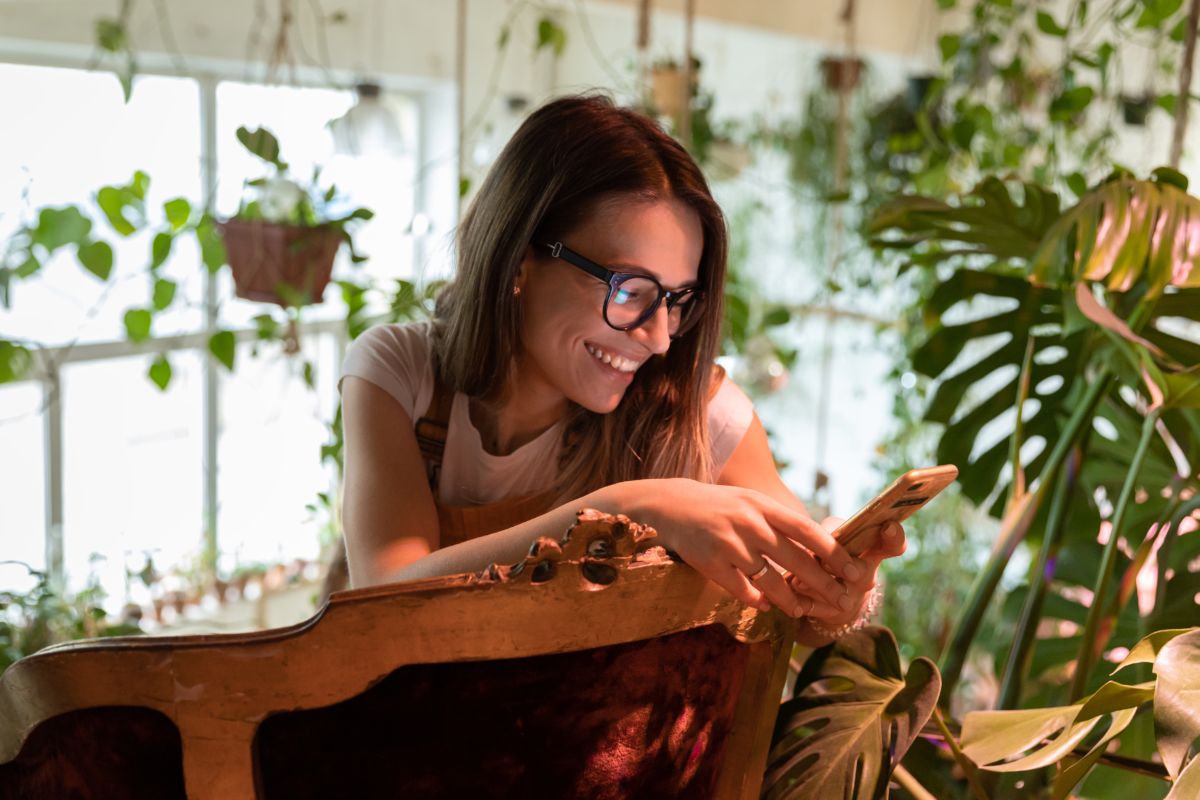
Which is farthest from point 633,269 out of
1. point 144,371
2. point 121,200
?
point 144,371

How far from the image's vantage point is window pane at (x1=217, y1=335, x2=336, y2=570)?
510 centimetres

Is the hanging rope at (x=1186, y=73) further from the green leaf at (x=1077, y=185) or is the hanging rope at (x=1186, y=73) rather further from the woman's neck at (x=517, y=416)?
the woman's neck at (x=517, y=416)

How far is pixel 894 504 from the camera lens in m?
0.76

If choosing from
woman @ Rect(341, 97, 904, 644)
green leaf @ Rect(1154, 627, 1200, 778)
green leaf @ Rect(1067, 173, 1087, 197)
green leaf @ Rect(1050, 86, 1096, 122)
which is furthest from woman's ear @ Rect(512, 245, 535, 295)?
green leaf @ Rect(1050, 86, 1096, 122)

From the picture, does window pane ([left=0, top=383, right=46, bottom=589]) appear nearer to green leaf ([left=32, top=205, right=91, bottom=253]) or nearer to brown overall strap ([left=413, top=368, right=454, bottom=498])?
green leaf ([left=32, top=205, right=91, bottom=253])


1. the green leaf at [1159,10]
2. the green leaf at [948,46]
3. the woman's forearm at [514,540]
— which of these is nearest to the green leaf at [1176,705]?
the woman's forearm at [514,540]

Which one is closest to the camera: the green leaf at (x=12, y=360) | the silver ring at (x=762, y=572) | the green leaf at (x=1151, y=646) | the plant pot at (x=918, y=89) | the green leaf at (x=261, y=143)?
the silver ring at (x=762, y=572)

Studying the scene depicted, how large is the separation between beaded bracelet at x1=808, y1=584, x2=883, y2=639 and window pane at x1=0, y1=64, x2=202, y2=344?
3297mm

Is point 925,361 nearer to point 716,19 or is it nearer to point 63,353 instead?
point 63,353

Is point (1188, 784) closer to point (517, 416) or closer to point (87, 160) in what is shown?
point (517, 416)

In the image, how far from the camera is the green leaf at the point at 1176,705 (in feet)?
2.57

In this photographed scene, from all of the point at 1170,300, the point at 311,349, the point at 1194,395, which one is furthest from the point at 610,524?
the point at 311,349

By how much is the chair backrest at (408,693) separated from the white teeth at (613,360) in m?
0.42

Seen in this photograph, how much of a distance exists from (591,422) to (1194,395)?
0.66 m
